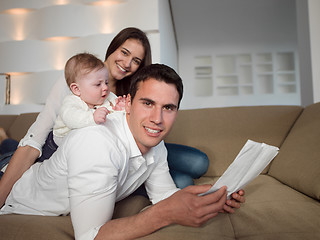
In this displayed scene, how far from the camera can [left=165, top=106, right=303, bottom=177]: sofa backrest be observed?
1767mm

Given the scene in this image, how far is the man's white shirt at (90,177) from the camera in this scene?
0.75m

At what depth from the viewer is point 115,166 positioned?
2.66 feet

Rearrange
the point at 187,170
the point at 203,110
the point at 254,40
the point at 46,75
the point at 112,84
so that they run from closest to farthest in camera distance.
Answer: the point at 187,170, the point at 112,84, the point at 203,110, the point at 46,75, the point at 254,40

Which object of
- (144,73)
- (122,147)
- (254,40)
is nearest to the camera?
(122,147)

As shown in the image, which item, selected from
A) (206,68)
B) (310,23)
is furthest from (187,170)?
(206,68)

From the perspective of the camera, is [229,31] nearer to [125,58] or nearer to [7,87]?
[7,87]

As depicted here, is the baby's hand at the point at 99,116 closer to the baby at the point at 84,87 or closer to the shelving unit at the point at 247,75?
the baby at the point at 84,87

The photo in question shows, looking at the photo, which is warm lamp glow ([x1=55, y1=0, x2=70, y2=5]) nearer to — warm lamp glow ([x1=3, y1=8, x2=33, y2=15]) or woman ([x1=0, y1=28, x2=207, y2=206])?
warm lamp glow ([x1=3, y1=8, x2=33, y2=15])

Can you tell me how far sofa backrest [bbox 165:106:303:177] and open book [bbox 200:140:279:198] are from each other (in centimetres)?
101

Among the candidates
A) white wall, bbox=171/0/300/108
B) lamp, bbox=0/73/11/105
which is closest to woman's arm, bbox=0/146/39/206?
lamp, bbox=0/73/11/105

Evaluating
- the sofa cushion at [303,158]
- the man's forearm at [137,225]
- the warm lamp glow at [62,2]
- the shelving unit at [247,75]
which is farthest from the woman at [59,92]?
the shelving unit at [247,75]

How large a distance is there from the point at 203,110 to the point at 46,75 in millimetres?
2601

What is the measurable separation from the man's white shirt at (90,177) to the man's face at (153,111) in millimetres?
46

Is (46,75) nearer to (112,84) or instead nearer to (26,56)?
(26,56)
